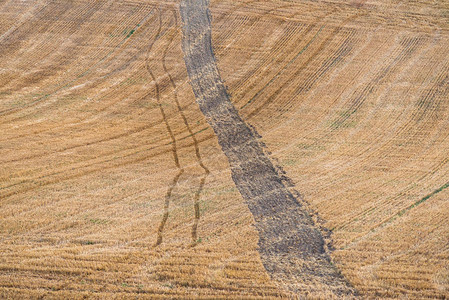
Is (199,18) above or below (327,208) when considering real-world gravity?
above

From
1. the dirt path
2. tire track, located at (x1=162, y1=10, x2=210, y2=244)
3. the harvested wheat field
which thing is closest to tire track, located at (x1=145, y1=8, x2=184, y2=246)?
the harvested wheat field

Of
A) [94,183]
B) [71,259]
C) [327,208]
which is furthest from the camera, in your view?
[94,183]

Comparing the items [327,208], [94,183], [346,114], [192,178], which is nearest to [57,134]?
[94,183]

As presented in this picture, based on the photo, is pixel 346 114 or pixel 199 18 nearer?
pixel 346 114

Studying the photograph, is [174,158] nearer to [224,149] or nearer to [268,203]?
[224,149]

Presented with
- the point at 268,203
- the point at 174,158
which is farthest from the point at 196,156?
the point at 268,203

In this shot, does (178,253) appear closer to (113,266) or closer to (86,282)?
(113,266)
